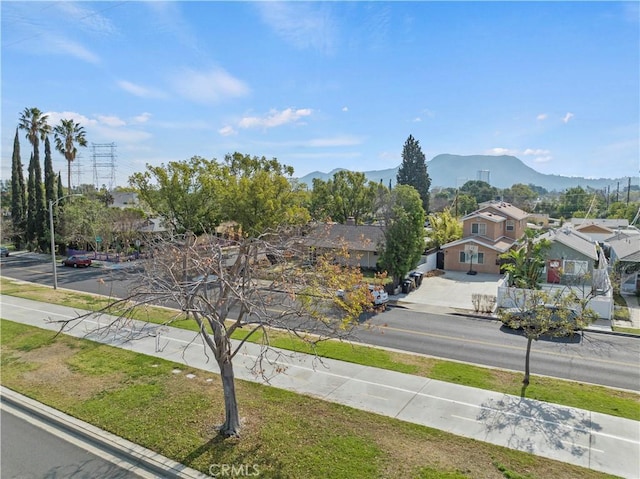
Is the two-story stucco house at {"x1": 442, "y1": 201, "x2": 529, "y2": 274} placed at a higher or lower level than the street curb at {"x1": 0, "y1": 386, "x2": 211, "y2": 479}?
higher

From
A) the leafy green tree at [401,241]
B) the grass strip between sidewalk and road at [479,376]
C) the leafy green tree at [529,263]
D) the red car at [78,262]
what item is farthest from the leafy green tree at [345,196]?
the grass strip between sidewalk and road at [479,376]

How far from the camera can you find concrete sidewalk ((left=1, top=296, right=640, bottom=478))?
991cm

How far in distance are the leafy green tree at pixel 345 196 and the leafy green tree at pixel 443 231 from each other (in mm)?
9939

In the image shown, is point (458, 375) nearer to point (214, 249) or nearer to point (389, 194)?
point (214, 249)

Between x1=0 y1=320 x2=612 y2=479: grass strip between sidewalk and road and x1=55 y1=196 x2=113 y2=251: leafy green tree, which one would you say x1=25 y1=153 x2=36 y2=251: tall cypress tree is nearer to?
x1=55 y1=196 x2=113 y2=251: leafy green tree

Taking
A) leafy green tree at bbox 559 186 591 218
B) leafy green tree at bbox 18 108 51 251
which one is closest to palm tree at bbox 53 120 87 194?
leafy green tree at bbox 18 108 51 251

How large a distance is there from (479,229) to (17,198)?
185ft

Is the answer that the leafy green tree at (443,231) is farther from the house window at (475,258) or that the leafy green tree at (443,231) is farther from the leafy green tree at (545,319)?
the leafy green tree at (545,319)

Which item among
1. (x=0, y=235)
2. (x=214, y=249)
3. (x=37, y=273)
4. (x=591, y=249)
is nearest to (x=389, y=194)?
(x=591, y=249)

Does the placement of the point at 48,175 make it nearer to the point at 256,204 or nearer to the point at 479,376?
the point at 256,204

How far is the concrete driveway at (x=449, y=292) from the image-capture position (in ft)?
84.5

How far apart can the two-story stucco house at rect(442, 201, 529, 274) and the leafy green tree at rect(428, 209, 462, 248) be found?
2086 millimetres

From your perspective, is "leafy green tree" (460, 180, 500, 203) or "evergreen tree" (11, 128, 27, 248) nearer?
"evergreen tree" (11, 128, 27, 248)

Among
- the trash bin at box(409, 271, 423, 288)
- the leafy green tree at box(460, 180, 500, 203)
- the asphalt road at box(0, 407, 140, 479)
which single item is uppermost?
the leafy green tree at box(460, 180, 500, 203)
